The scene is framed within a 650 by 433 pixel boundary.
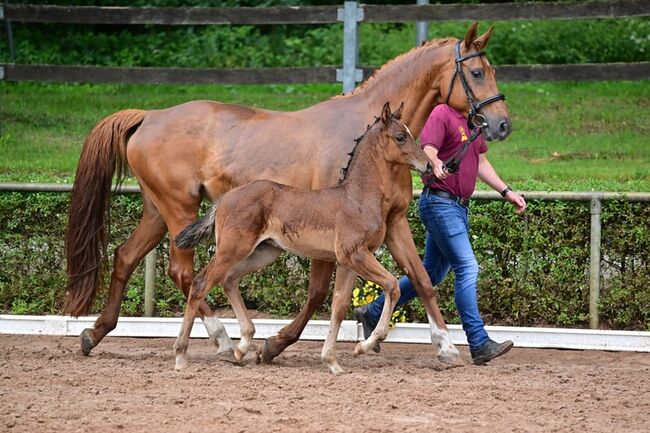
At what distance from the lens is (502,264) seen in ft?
29.5

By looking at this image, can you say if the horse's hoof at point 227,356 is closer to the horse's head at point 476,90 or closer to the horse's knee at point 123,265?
the horse's knee at point 123,265

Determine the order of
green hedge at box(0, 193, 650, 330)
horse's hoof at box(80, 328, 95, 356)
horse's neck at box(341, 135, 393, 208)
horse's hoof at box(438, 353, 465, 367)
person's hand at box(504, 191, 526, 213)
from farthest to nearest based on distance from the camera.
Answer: green hedge at box(0, 193, 650, 330), horse's hoof at box(80, 328, 95, 356), person's hand at box(504, 191, 526, 213), horse's hoof at box(438, 353, 465, 367), horse's neck at box(341, 135, 393, 208)

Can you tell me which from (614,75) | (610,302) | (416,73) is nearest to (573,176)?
(614,75)

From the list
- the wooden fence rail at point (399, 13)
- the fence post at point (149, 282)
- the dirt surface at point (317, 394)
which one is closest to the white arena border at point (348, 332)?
the dirt surface at point (317, 394)

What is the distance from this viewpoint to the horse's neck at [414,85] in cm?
771

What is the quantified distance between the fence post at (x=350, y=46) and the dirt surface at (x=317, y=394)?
473 cm

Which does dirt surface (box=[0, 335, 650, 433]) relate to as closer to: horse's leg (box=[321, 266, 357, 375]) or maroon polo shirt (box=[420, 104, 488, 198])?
A: horse's leg (box=[321, 266, 357, 375])

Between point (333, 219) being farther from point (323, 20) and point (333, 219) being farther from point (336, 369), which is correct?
point (323, 20)

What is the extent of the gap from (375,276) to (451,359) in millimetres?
821

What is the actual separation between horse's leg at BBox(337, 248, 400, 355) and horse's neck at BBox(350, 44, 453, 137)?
1.02 meters

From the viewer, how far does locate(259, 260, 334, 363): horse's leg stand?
777cm

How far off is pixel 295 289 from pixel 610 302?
2421 mm

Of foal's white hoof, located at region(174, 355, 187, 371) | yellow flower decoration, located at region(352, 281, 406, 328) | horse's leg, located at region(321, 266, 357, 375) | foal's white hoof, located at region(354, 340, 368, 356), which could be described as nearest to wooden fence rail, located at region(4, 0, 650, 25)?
yellow flower decoration, located at region(352, 281, 406, 328)

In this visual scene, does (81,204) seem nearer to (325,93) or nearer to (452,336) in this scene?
(452,336)
